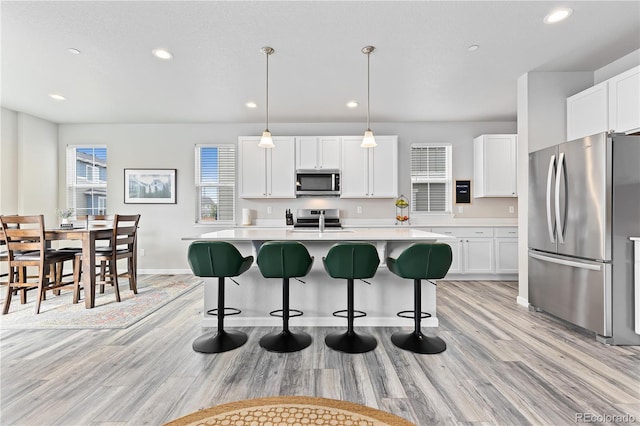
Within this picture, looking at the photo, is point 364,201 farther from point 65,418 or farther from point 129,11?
point 65,418

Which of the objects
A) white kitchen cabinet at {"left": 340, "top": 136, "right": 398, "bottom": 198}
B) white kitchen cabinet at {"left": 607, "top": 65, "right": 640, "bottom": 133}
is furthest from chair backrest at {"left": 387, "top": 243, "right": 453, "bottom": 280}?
white kitchen cabinet at {"left": 340, "top": 136, "right": 398, "bottom": 198}

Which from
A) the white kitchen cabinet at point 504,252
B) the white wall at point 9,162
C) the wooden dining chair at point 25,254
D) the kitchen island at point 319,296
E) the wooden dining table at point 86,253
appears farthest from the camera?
the white kitchen cabinet at point 504,252

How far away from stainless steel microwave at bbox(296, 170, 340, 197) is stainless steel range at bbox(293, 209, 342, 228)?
37cm

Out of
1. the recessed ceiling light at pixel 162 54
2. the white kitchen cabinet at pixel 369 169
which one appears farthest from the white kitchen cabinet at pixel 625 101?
the recessed ceiling light at pixel 162 54

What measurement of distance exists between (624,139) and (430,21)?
1847 millimetres

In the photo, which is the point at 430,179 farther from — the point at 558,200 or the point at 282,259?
the point at 282,259

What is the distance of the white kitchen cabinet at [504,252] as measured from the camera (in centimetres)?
471

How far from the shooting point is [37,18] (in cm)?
241

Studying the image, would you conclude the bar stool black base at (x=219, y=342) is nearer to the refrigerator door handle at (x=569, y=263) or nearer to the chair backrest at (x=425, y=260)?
the chair backrest at (x=425, y=260)

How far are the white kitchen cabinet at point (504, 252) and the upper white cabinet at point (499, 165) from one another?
2.26 ft

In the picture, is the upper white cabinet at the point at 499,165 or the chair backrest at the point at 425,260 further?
the upper white cabinet at the point at 499,165

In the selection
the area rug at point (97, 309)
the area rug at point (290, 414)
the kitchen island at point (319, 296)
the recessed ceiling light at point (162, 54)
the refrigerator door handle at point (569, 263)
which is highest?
the recessed ceiling light at point (162, 54)

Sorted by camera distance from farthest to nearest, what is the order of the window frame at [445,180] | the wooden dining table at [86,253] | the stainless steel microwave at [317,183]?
1. the window frame at [445,180]
2. the stainless steel microwave at [317,183]
3. the wooden dining table at [86,253]

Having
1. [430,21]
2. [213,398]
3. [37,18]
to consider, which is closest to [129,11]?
[37,18]
